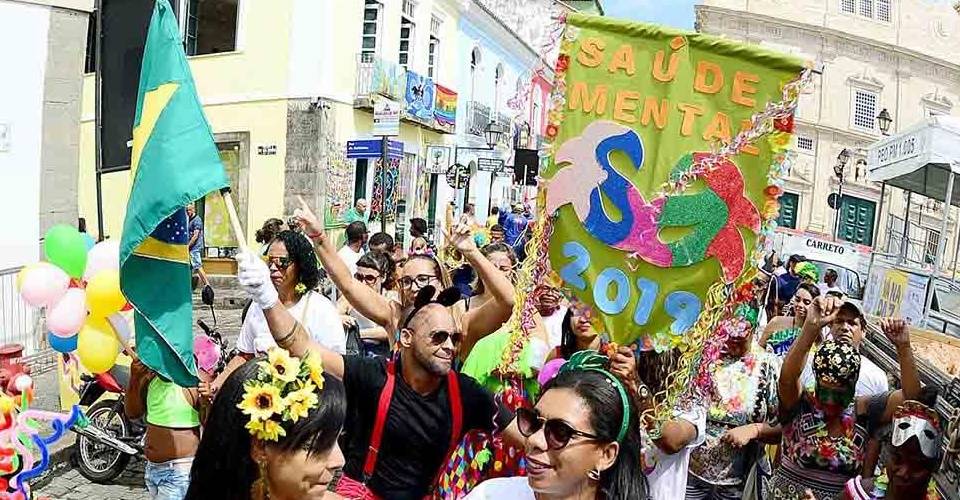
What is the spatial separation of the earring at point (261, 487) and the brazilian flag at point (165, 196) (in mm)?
1712

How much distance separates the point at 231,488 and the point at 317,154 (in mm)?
16093

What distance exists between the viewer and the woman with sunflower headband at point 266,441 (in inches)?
83.4

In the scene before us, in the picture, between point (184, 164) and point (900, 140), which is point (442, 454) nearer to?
point (184, 164)

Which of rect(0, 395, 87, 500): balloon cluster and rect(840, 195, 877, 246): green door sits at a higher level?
rect(840, 195, 877, 246): green door

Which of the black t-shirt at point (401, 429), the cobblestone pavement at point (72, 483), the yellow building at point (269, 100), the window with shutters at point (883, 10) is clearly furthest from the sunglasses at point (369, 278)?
the window with shutters at point (883, 10)

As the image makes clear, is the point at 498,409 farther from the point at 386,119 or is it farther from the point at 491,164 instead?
the point at 491,164

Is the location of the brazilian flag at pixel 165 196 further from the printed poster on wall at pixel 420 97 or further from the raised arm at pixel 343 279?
the printed poster on wall at pixel 420 97

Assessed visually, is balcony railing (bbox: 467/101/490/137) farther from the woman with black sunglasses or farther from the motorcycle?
the woman with black sunglasses

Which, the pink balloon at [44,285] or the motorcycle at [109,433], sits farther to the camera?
the motorcycle at [109,433]

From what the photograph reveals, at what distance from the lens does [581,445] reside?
230cm

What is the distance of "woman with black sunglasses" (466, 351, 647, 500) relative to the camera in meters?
2.30

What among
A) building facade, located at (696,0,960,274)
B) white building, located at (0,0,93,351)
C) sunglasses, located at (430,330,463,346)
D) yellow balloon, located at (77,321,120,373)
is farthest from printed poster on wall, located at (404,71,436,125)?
building facade, located at (696,0,960,274)

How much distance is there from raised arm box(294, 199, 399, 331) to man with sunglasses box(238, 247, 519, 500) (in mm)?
675

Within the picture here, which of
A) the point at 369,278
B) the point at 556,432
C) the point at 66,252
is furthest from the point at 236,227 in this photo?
the point at 369,278
